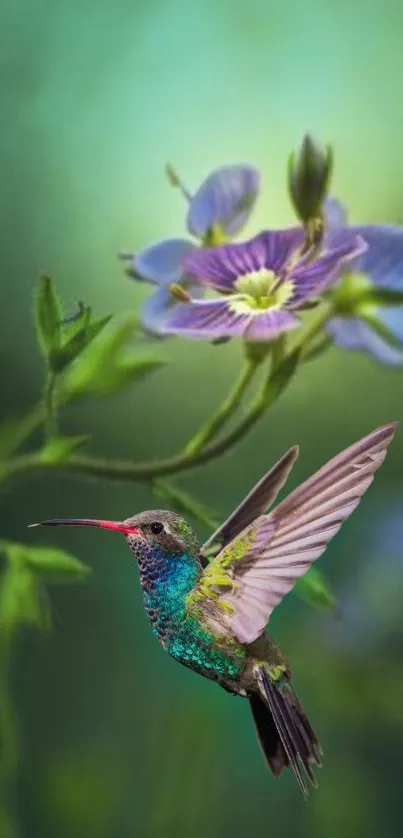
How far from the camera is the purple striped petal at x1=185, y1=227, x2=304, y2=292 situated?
1.78 feet

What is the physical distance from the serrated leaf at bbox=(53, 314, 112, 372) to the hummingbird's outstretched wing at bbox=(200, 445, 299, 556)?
5.4 inches

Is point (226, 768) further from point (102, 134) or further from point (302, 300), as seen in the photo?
point (102, 134)

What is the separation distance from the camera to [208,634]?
1.46 feet

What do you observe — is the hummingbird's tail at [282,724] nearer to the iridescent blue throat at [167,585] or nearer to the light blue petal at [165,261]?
the iridescent blue throat at [167,585]

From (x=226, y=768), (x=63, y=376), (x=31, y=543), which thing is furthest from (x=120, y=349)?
(x=226, y=768)

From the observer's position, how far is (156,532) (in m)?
0.47

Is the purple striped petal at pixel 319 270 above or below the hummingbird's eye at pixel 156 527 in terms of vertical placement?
above

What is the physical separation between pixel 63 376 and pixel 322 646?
0.23 meters

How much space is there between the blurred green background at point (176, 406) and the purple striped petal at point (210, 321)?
9cm

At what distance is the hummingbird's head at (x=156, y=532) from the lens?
46 centimetres

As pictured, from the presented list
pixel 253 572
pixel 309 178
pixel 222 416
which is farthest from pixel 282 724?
pixel 309 178

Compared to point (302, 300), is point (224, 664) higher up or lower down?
lower down

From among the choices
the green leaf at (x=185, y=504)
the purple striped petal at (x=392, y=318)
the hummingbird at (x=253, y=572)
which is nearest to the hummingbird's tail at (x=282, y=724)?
the hummingbird at (x=253, y=572)

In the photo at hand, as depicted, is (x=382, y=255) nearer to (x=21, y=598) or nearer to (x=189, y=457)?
(x=189, y=457)
